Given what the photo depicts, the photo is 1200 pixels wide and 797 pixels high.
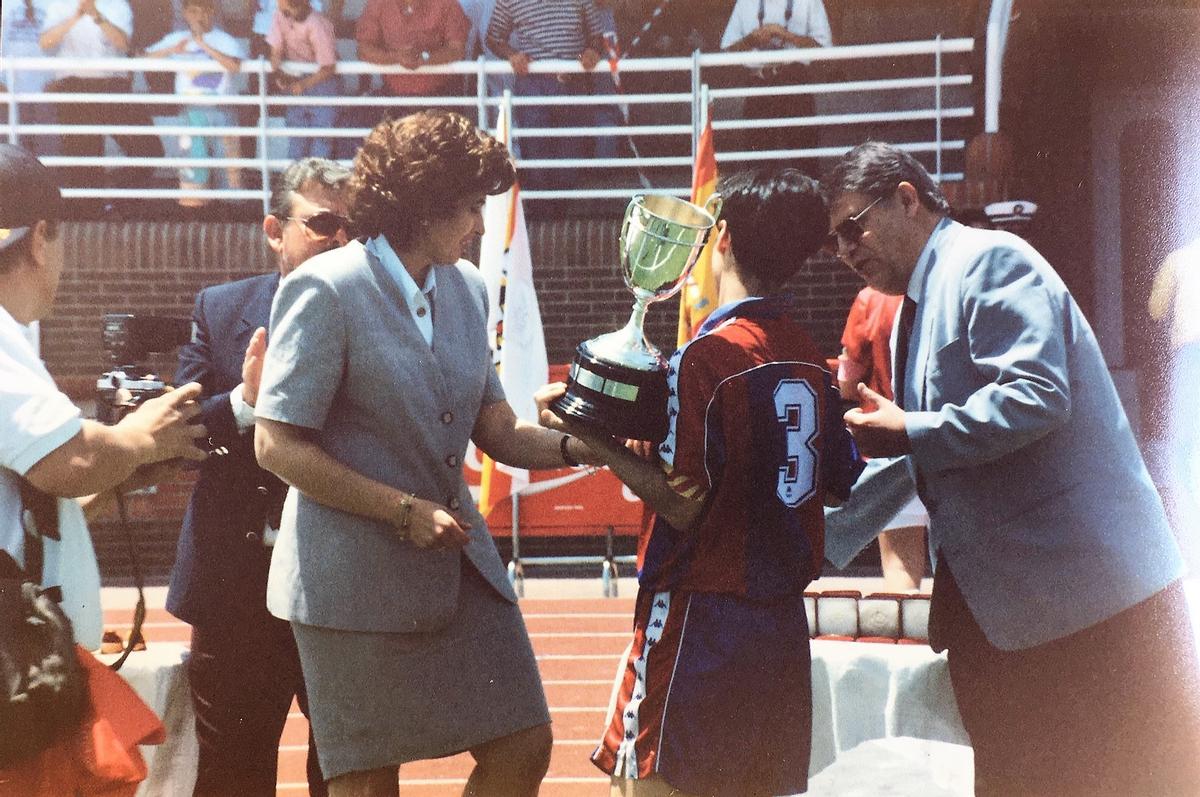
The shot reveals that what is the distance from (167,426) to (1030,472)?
1.68m

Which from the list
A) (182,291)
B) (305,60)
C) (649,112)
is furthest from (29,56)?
(649,112)

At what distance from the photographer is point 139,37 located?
7297 mm

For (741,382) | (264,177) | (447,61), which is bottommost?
(741,382)

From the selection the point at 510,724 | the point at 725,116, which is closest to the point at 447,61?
the point at 725,116

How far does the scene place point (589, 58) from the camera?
702 cm

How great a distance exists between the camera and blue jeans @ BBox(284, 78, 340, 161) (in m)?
8.18

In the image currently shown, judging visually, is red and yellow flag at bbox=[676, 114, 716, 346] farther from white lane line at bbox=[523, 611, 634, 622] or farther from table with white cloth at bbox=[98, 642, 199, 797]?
table with white cloth at bbox=[98, 642, 199, 797]

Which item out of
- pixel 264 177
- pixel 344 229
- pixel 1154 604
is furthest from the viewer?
pixel 264 177

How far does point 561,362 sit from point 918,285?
5.74 metres

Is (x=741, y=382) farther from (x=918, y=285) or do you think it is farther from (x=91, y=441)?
(x=91, y=441)

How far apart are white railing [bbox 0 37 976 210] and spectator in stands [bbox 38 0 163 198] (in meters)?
0.07

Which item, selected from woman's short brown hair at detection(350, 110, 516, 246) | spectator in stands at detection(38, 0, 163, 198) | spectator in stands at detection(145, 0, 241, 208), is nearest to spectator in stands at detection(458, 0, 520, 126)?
spectator in stands at detection(145, 0, 241, 208)

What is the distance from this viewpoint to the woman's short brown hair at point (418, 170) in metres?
2.33

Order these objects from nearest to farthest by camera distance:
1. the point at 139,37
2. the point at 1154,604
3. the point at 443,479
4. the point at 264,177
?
the point at 443,479, the point at 1154,604, the point at 139,37, the point at 264,177
